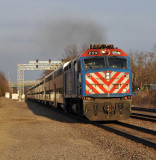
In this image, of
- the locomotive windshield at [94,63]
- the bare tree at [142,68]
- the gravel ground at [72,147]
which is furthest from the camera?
→ the bare tree at [142,68]

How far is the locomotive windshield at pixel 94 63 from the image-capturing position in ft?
42.2

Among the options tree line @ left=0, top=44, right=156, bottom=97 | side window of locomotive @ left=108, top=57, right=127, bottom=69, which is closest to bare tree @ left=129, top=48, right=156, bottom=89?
tree line @ left=0, top=44, right=156, bottom=97

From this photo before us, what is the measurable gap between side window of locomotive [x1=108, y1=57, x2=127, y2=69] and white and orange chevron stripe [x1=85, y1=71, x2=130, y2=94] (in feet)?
1.54

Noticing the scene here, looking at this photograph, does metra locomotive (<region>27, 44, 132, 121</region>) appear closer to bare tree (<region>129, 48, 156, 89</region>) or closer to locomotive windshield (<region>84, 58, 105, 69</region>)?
locomotive windshield (<region>84, 58, 105, 69</region>)

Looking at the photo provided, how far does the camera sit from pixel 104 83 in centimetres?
1250

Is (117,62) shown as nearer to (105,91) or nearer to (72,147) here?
(105,91)

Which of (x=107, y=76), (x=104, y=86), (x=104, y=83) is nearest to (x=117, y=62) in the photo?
(x=107, y=76)

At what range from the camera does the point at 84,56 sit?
13.1 meters

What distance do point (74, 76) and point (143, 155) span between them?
8.44 meters

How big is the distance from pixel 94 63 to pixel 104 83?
116 cm

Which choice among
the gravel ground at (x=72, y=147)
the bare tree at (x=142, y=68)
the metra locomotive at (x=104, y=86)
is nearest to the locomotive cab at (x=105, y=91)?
the metra locomotive at (x=104, y=86)

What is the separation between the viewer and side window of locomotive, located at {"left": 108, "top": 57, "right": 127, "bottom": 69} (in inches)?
509

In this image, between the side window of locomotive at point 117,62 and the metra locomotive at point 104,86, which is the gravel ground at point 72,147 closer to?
the metra locomotive at point 104,86

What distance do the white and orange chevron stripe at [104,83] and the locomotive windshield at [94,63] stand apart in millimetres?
439
